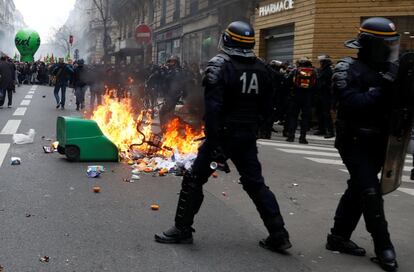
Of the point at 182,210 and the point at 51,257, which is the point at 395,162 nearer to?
the point at 182,210

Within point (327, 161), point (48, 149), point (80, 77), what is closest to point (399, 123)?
point (327, 161)

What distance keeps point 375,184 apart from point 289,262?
863 mm

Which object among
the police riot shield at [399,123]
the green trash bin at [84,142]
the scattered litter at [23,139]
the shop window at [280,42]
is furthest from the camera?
the shop window at [280,42]

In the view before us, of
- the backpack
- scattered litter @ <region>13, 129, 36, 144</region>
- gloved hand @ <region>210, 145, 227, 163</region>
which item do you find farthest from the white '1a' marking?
the backpack

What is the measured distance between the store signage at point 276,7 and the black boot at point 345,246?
1354 cm

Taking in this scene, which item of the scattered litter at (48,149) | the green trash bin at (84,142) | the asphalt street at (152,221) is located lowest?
the asphalt street at (152,221)

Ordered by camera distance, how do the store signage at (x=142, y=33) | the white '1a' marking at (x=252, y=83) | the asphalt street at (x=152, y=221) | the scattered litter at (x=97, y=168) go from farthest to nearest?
1. the store signage at (x=142, y=33)
2. the scattered litter at (x=97, y=168)
3. the white '1a' marking at (x=252, y=83)
4. the asphalt street at (x=152, y=221)

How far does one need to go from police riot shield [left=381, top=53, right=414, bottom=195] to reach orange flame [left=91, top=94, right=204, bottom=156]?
441 cm

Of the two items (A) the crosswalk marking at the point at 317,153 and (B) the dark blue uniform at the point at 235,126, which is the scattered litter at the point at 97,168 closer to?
(B) the dark blue uniform at the point at 235,126

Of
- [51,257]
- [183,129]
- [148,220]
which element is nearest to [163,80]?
[183,129]

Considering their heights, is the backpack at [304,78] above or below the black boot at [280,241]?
above

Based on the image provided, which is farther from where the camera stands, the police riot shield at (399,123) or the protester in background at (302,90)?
the protester in background at (302,90)

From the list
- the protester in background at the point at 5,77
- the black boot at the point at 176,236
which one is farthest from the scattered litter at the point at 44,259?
the protester in background at the point at 5,77

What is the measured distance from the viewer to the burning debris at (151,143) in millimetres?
7965
